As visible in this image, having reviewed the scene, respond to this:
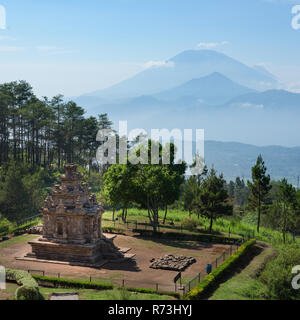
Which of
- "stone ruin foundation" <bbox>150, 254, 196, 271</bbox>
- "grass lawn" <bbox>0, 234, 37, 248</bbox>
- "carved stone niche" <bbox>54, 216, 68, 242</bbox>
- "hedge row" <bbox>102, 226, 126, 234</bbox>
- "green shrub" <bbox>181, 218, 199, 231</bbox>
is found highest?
"carved stone niche" <bbox>54, 216, 68, 242</bbox>

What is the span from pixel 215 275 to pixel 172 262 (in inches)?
252

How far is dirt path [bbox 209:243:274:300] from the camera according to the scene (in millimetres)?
31981

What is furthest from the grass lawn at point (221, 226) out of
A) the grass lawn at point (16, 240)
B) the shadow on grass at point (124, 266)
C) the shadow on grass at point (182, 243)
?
the shadow on grass at point (124, 266)

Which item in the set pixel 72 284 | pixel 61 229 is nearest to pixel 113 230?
pixel 61 229

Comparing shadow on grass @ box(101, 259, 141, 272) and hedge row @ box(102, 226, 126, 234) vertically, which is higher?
hedge row @ box(102, 226, 126, 234)

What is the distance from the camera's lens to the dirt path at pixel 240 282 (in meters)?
32.0

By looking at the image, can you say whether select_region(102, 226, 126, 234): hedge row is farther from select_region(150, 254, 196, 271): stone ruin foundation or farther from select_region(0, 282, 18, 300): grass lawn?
select_region(0, 282, 18, 300): grass lawn

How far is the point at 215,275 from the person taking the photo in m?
35.4

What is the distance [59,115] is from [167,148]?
1689 inches

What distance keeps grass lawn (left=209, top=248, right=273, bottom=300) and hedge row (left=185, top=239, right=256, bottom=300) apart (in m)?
0.72

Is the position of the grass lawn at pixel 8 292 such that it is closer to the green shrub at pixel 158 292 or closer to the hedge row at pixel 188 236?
the green shrub at pixel 158 292

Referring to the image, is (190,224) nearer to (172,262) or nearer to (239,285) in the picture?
(172,262)

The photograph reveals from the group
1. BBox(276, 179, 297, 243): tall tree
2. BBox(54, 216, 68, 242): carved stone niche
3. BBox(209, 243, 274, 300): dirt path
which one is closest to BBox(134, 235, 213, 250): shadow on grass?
BBox(209, 243, 274, 300): dirt path
